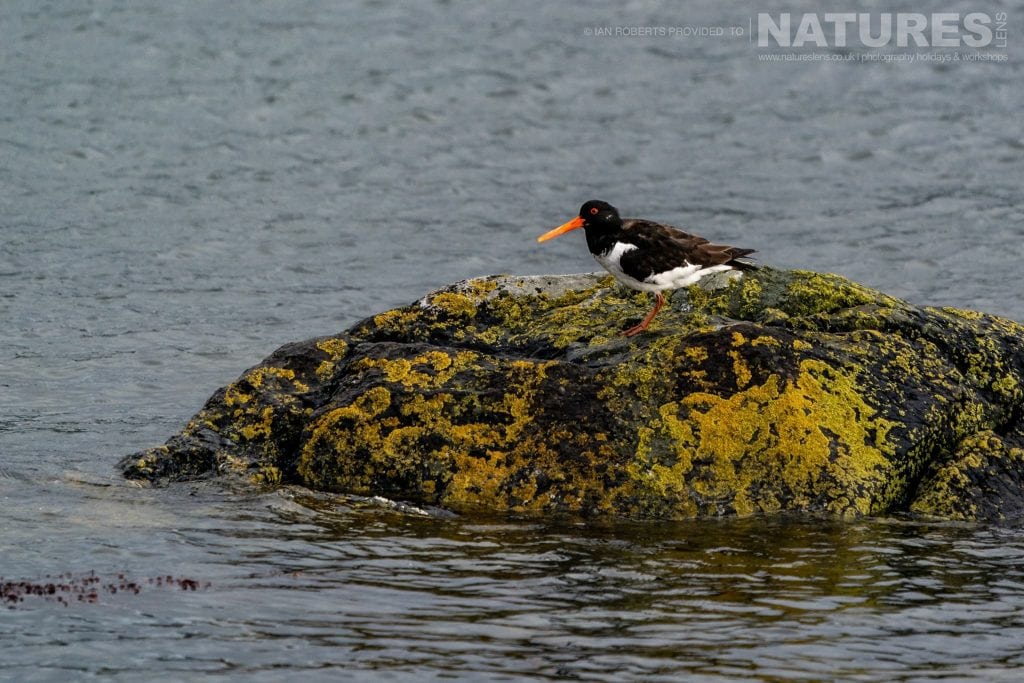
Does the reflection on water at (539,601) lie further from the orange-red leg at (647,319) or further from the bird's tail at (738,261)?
the bird's tail at (738,261)

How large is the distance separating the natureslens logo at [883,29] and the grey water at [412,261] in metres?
0.64

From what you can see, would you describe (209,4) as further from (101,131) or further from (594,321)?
(594,321)

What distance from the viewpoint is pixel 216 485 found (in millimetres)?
11000

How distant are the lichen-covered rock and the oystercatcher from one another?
0.30 m

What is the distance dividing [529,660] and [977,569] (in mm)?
3548

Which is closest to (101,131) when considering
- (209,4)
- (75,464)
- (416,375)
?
(209,4)

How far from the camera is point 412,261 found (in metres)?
21.5

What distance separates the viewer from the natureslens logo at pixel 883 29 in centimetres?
3256

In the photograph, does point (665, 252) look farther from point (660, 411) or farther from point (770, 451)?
point (770, 451)

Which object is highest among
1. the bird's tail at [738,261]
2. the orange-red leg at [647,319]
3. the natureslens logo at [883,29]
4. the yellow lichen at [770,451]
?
the natureslens logo at [883,29]

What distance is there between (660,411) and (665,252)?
143 cm

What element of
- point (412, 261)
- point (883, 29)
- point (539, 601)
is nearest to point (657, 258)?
point (539, 601)

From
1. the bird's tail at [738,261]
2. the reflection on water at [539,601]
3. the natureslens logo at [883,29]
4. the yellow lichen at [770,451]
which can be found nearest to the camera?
the reflection on water at [539,601]

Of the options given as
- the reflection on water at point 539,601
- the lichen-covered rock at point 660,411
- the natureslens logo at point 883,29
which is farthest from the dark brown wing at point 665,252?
the natureslens logo at point 883,29
